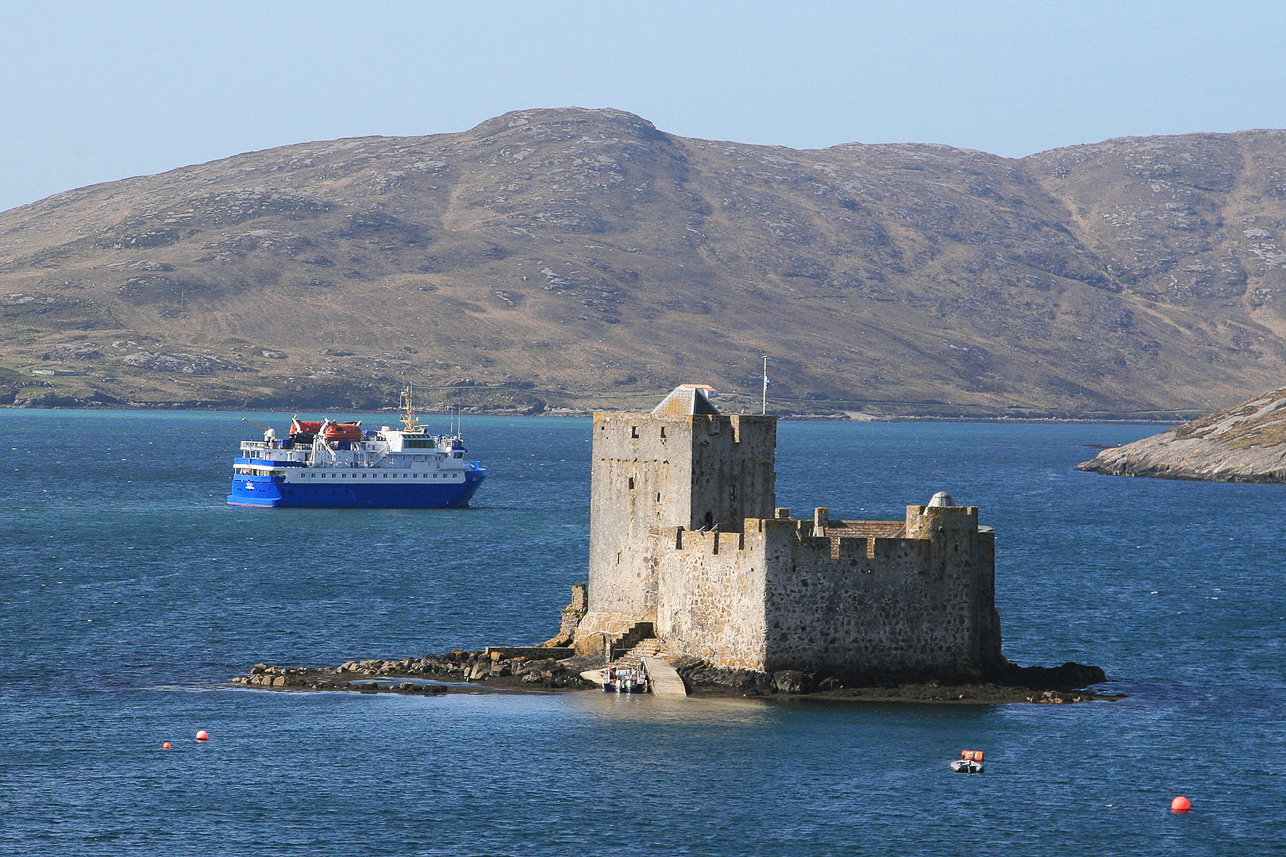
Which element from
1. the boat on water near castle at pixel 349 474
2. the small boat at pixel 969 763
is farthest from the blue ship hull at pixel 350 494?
the small boat at pixel 969 763

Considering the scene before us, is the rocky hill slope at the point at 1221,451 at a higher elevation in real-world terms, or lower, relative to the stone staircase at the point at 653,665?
higher

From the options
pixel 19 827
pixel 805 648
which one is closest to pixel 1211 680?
pixel 805 648

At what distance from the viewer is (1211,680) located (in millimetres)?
53094

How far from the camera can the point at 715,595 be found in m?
45.2

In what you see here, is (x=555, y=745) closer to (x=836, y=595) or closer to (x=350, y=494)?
(x=836, y=595)

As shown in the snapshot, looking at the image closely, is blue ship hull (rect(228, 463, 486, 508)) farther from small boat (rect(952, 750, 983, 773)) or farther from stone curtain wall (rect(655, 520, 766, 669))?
small boat (rect(952, 750, 983, 773))

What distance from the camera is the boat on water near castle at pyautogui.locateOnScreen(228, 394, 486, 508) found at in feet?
426

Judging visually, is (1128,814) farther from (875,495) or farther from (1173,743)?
(875,495)

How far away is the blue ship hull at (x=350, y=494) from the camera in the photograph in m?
130

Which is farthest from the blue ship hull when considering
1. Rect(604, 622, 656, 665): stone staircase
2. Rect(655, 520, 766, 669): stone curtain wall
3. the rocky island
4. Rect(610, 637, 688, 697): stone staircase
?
Rect(655, 520, 766, 669): stone curtain wall

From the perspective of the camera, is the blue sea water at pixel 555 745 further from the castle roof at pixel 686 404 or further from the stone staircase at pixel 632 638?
the castle roof at pixel 686 404

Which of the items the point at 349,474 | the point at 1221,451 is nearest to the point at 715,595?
the point at 349,474

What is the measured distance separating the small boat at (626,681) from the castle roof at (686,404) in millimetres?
7597

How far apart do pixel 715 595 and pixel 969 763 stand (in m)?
8.78
